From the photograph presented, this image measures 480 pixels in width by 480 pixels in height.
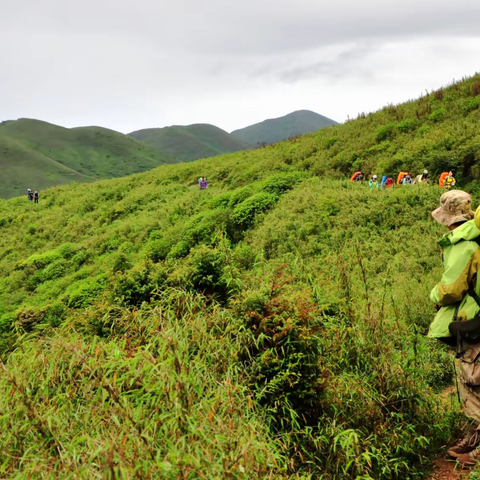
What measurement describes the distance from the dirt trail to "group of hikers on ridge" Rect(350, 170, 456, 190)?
10.6m

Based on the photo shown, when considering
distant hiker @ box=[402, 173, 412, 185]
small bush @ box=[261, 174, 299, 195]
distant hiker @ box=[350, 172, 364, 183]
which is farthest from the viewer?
small bush @ box=[261, 174, 299, 195]

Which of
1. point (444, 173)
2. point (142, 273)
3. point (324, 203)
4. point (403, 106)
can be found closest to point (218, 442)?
point (142, 273)

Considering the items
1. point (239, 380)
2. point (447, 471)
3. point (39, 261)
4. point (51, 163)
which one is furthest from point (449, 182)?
→ point (51, 163)

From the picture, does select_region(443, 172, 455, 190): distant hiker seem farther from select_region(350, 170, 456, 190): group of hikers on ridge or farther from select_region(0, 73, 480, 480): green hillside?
select_region(0, 73, 480, 480): green hillside

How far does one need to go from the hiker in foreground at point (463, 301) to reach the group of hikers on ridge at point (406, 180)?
10097mm

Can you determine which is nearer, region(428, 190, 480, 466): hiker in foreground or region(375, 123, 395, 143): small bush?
region(428, 190, 480, 466): hiker in foreground

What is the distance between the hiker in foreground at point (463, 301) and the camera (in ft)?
11.3

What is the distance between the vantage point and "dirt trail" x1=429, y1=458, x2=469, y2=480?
3474 millimetres

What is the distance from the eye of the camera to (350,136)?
72.3 feet

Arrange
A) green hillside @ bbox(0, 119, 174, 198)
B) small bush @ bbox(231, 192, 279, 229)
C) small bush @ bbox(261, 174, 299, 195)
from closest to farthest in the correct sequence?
small bush @ bbox(231, 192, 279, 229) < small bush @ bbox(261, 174, 299, 195) < green hillside @ bbox(0, 119, 174, 198)

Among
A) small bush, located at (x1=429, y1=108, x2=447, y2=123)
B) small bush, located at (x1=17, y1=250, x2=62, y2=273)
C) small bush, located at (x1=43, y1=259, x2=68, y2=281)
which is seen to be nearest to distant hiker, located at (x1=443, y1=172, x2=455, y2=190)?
small bush, located at (x1=429, y1=108, x2=447, y2=123)

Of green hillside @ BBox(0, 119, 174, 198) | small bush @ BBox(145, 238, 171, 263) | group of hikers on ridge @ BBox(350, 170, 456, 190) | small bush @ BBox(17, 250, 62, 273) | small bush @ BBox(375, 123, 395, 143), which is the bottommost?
small bush @ BBox(17, 250, 62, 273)

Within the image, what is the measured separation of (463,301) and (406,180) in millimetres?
12552

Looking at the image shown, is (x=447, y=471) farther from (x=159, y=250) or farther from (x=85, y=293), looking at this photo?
(x=159, y=250)
